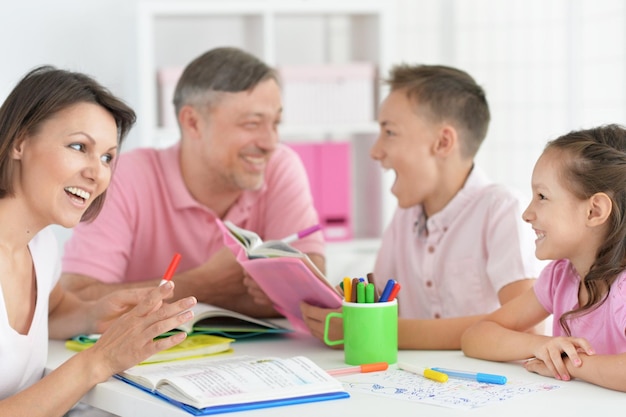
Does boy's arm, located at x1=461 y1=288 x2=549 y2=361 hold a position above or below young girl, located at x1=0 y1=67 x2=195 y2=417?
below

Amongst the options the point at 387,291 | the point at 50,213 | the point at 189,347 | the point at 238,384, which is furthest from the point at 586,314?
the point at 50,213

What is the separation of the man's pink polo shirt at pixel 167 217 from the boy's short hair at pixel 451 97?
1.41 feet

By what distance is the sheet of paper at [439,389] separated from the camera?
143 centimetres

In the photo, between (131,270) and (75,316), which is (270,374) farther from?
(131,270)

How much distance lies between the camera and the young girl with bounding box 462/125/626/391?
158 cm

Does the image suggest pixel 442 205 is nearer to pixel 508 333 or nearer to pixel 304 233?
pixel 304 233

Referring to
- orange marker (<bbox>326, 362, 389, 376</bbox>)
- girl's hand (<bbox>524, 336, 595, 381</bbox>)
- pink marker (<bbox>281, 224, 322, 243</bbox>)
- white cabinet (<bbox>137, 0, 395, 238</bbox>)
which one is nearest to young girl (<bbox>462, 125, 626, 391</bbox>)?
girl's hand (<bbox>524, 336, 595, 381</bbox>)

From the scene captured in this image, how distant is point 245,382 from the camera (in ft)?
4.81

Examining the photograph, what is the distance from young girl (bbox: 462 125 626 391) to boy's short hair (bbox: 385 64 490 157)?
25.6 inches

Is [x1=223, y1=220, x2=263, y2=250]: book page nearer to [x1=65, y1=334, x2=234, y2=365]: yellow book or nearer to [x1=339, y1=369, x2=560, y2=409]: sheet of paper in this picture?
[x1=65, y1=334, x2=234, y2=365]: yellow book

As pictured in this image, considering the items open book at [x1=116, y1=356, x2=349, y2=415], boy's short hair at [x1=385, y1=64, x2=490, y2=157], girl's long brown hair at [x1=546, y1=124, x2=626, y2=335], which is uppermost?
boy's short hair at [x1=385, y1=64, x2=490, y2=157]

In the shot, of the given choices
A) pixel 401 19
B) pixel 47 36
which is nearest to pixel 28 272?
pixel 47 36

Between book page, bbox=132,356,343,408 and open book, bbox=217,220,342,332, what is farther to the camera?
open book, bbox=217,220,342,332

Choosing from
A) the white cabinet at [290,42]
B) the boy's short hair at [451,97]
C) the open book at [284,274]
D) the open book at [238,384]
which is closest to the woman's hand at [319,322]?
the open book at [284,274]
